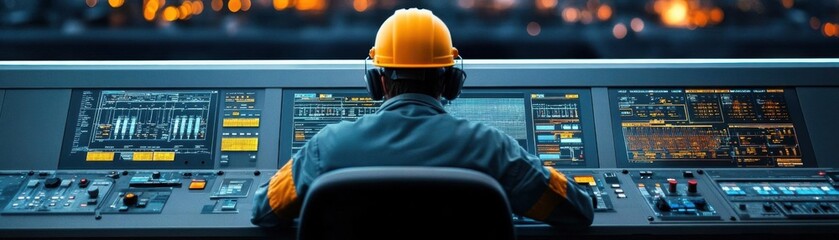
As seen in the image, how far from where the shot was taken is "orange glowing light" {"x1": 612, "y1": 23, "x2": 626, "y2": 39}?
3.00 metres

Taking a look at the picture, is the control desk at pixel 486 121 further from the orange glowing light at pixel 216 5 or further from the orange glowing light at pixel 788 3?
the orange glowing light at pixel 788 3

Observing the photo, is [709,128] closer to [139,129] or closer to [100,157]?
[139,129]

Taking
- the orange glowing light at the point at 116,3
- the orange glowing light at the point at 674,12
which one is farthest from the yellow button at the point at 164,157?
the orange glowing light at the point at 674,12

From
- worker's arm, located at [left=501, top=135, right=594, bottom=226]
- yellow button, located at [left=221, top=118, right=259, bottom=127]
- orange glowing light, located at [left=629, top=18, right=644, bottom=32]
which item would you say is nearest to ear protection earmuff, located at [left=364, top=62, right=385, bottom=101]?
worker's arm, located at [left=501, top=135, right=594, bottom=226]

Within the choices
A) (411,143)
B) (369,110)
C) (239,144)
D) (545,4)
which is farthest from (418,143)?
(545,4)

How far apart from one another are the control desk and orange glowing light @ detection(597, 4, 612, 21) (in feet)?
1.80

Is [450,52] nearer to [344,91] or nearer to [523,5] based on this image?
[344,91]

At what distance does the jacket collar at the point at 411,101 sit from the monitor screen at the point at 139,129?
35.5 inches

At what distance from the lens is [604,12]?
9.89ft

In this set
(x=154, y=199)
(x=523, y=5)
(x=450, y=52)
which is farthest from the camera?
(x=523, y=5)

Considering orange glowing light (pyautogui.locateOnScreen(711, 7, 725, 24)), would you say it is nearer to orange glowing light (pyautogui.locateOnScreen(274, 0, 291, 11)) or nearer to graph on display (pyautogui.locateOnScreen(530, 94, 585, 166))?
graph on display (pyautogui.locateOnScreen(530, 94, 585, 166))

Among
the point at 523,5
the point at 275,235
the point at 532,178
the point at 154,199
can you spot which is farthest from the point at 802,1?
the point at 154,199

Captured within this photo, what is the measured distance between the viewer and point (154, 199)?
1999 millimetres

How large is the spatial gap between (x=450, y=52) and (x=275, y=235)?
688 mm
